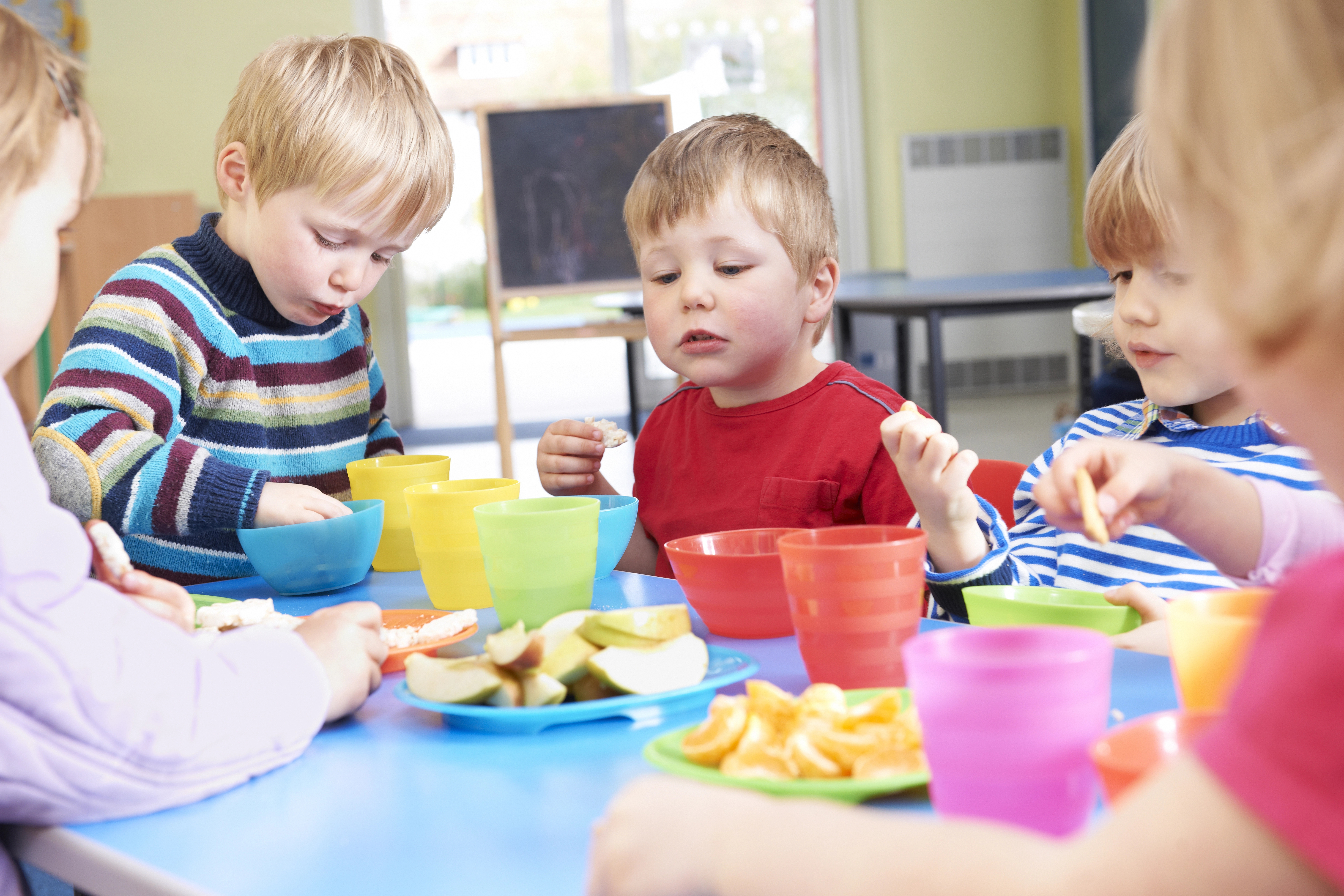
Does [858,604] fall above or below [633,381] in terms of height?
above

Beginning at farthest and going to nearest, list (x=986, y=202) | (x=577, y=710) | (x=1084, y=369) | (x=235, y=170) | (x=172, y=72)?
1. (x=986, y=202)
2. (x=172, y=72)
3. (x=1084, y=369)
4. (x=235, y=170)
5. (x=577, y=710)

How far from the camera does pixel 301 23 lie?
5793 millimetres

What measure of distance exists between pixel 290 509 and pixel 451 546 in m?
0.21

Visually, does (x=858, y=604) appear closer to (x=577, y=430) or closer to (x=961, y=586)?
(x=961, y=586)

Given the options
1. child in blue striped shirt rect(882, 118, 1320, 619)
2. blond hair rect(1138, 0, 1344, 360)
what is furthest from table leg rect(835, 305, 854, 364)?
blond hair rect(1138, 0, 1344, 360)

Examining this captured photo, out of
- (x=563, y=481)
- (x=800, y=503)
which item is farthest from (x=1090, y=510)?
(x=563, y=481)

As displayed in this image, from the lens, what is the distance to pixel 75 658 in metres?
0.52

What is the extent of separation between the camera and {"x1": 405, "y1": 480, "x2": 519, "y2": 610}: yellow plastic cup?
91 centimetres

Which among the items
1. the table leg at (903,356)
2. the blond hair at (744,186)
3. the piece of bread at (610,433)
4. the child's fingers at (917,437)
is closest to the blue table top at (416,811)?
the child's fingers at (917,437)

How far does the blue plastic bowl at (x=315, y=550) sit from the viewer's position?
100 centimetres

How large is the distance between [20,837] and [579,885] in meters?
0.30

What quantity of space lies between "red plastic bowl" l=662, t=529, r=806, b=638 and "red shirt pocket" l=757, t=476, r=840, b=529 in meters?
0.42

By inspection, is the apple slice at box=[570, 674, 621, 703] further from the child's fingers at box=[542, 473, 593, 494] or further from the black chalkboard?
the black chalkboard

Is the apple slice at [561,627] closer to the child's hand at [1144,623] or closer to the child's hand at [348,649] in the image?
the child's hand at [348,649]
